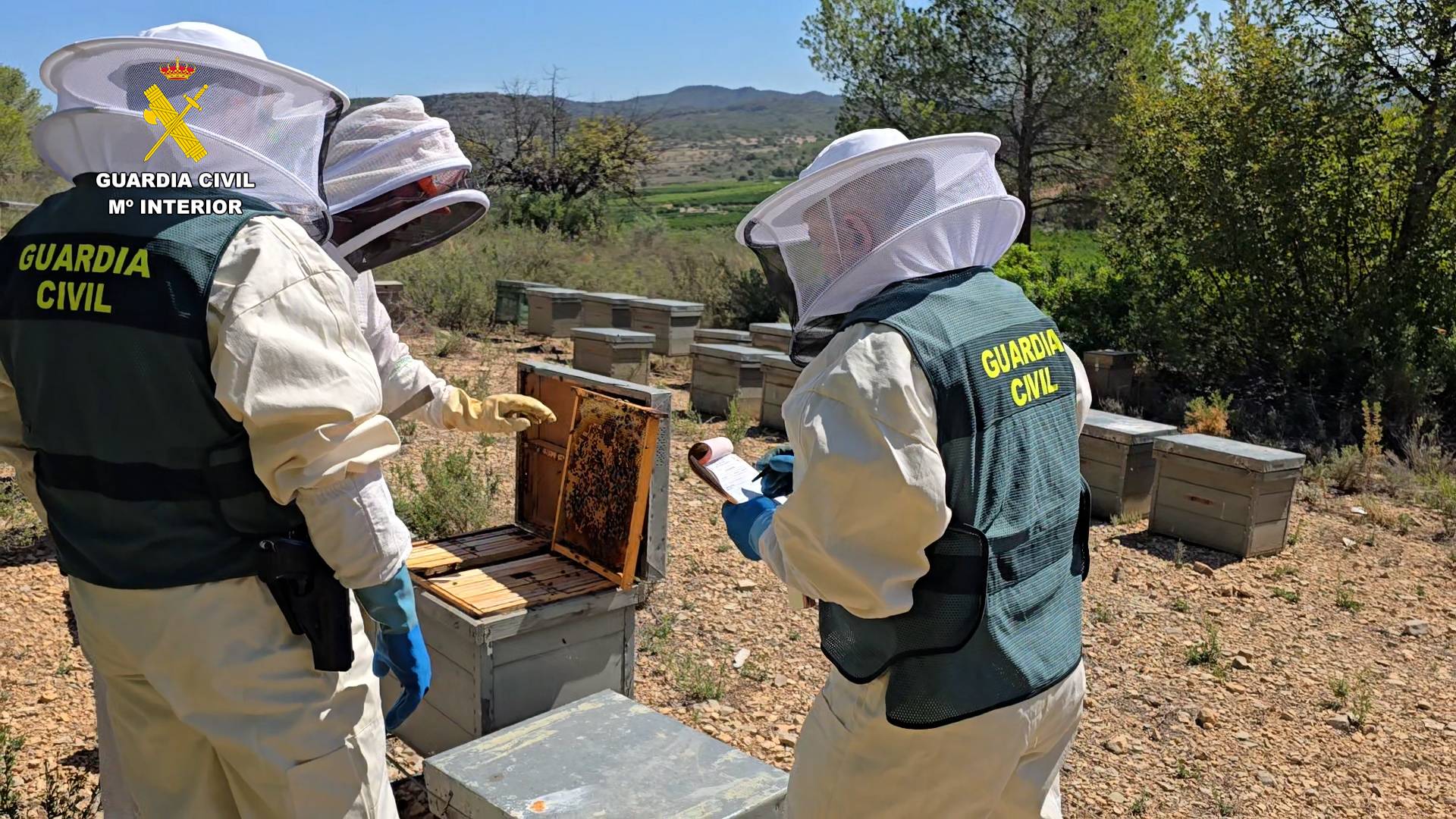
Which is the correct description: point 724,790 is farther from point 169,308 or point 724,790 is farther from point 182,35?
point 182,35

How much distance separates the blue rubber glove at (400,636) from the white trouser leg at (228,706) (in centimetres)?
6

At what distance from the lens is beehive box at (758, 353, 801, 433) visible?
801cm

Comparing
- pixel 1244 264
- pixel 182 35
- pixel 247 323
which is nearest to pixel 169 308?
pixel 247 323

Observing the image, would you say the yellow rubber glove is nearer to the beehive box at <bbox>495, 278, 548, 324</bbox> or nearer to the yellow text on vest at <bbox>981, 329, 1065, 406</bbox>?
the yellow text on vest at <bbox>981, 329, 1065, 406</bbox>

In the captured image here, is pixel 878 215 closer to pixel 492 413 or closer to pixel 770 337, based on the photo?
pixel 492 413

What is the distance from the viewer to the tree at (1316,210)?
815 centimetres

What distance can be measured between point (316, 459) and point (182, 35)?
0.87 metres

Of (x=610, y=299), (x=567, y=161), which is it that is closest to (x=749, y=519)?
→ (x=610, y=299)

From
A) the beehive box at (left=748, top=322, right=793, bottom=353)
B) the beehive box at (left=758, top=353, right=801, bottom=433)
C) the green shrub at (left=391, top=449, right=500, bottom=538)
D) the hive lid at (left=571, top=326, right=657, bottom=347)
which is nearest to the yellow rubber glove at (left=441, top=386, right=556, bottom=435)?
the green shrub at (left=391, top=449, right=500, bottom=538)

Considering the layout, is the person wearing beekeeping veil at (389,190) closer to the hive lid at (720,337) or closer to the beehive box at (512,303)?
the hive lid at (720,337)

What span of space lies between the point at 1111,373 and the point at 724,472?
765cm

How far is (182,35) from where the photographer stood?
2076mm

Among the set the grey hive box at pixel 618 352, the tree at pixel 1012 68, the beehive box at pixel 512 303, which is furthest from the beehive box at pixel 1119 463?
the tree at pixel 1012 68

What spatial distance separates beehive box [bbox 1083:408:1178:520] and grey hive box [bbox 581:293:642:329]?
5844mm
